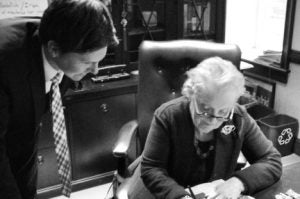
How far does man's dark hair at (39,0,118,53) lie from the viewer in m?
0.94

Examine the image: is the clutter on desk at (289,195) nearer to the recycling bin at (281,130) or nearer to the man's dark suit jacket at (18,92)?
the man's dark suit jacket at (18,92)

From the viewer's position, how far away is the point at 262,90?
299cm

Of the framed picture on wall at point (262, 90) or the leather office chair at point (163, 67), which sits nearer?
the leather office chair at point (163, 67)

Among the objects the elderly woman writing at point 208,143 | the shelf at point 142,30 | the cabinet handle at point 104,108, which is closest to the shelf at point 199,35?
the shelf at point 142,30

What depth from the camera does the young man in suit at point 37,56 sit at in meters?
0.94

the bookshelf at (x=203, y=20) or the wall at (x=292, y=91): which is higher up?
the bookshelf at (x=203, y=20)

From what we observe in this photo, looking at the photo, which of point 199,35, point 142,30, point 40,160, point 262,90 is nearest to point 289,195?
point 40,160

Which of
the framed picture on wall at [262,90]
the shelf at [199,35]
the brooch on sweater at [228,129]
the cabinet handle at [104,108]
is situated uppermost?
the shelf at [199,35]

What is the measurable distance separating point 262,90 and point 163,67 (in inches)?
63.6

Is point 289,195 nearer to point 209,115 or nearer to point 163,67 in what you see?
point 209,115

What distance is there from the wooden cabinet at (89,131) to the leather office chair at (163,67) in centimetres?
66

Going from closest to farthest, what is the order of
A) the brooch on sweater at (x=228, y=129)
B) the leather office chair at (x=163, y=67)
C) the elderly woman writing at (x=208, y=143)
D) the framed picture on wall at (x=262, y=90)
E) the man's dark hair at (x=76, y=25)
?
the man's dark hair at (x=76, y=25)
the elderly woman writing at (x=208, y=143)
the brooch on sweater at (x=228, y=129)
the leather office chair at (x=163, y=67)
the framed picture on wall at (x=262, y=90)

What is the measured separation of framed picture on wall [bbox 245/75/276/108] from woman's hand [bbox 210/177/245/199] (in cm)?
185

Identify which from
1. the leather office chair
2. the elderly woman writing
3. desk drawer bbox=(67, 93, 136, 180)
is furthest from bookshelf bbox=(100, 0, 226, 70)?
the elderly woman writing
